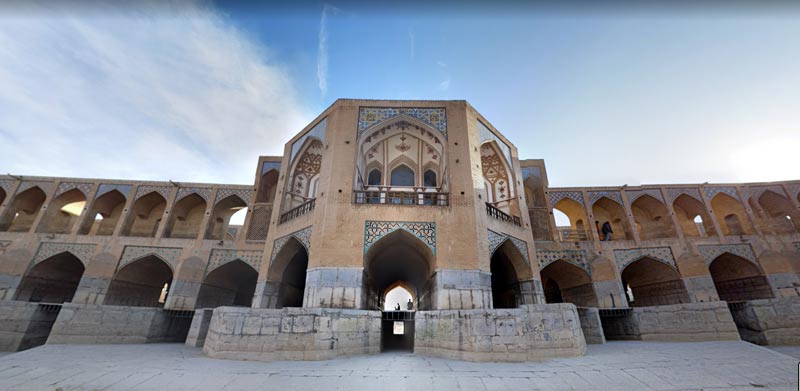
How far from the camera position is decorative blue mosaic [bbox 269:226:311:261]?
9617mm

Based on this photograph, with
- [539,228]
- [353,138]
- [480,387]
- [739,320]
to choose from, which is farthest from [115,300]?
[739,320]

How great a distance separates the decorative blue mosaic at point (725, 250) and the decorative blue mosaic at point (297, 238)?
15.8 metres

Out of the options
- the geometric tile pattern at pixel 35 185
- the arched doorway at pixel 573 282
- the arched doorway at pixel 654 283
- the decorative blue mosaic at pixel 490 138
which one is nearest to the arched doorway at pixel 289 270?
the decorative blue mosaic at pixel 490 138

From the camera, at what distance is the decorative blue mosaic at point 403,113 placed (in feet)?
36.1

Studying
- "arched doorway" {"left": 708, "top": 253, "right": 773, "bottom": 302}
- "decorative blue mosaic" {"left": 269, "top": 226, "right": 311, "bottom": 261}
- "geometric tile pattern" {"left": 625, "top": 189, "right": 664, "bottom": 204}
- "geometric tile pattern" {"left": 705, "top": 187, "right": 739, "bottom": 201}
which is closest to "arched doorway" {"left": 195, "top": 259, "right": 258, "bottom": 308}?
"decorative blue mosaic" {"left": 269, "top": 226, "right": 311, "bottom": 261}

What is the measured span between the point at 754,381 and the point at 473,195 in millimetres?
6465

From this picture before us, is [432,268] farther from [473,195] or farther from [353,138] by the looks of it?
[353,138]

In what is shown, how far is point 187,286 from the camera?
12.3 meters

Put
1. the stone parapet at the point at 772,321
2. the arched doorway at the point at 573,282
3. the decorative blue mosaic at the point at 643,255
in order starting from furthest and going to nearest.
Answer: the decorative blue mosaic at the point at 643,255 < the arched doorway at the point at 573,282 < the stone parapet at the point at 772,321

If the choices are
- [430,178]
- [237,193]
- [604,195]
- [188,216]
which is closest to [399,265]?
[430,178]

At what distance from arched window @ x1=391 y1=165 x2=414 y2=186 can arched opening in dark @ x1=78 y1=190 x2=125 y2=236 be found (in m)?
13.1

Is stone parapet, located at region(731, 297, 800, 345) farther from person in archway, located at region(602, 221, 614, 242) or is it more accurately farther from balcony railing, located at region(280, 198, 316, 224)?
balcony railing, located at region(280, 198, 316, 224)

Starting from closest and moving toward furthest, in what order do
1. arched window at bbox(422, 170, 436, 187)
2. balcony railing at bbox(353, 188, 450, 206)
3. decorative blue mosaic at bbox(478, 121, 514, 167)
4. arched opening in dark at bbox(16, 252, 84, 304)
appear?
1. balcony railing at bbox(353, 188, 450, 206)
2. decorative blue mosaic at bbox(478, 121, 514, 167)
3. arched opening in dark at bbox(16, 252, 84, 304)
4. arched window at bbox(422, 170, 436, 187)

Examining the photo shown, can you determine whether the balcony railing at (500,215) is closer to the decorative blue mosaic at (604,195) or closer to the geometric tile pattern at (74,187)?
the decorative blue mosaic at (604,195)
